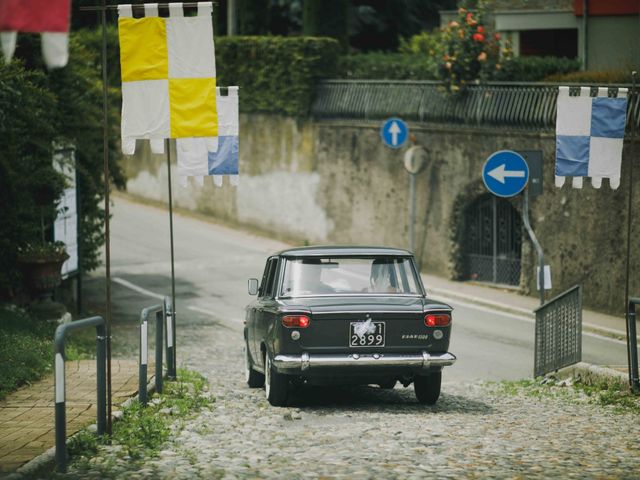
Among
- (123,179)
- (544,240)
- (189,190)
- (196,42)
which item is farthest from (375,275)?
(189,190)

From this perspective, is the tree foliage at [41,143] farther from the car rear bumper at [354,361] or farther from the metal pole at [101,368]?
the metal pole at [101,368]

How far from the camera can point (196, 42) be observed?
9.77 meters

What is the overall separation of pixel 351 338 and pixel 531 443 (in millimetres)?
2546

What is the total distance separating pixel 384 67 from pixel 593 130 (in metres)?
17.9

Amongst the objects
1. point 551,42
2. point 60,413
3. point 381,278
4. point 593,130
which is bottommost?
point 60,413

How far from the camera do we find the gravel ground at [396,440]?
7887 mm

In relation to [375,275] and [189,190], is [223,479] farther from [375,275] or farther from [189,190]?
[189,190]

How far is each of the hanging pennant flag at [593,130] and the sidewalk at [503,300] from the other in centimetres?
806

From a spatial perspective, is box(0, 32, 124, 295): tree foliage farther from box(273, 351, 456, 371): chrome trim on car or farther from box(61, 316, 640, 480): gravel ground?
box(273, 351, 456, 371): chrome trim on car

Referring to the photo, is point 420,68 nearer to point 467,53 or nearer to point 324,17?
point 467,53

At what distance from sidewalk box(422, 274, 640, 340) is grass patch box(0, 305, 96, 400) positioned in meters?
8.38

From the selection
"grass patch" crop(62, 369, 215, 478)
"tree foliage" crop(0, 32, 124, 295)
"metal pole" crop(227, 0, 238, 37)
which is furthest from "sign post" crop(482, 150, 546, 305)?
"metal pole" crop(227, 0, 238, 37)

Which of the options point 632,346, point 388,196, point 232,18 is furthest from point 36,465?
point 232,18

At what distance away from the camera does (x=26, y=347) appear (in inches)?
539
